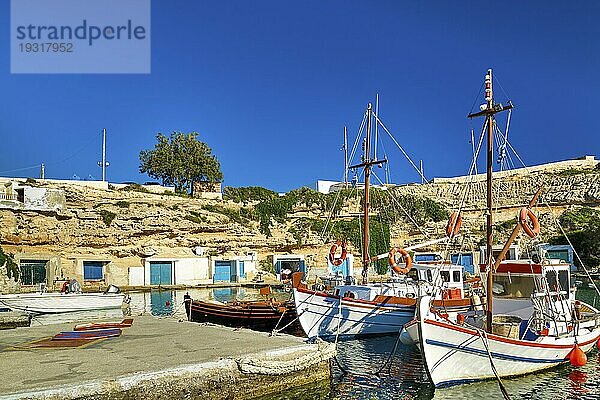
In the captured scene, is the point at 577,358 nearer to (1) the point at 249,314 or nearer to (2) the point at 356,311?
(2) the point at 356,311

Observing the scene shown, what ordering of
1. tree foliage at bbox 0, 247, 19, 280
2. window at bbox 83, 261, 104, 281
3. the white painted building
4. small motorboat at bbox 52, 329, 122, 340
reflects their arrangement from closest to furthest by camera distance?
small motorboat at bbox 52, 329, 122, 340
tree foliage at bbox 0, 247, 19, 280
window at bbox 83, 261, 104, 281
the white painted building

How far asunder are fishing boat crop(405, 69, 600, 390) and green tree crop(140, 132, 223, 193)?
56.1 meters

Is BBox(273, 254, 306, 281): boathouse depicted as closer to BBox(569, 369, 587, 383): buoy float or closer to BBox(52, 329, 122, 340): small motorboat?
BBox(52, 329, 122, 340): small motorboat

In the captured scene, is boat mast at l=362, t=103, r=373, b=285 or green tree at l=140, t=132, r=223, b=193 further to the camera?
green tree at l=140, t=132, r=223, b=193

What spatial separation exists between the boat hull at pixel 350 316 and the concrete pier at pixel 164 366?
661cm

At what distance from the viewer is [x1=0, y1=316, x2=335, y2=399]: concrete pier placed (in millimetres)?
11031

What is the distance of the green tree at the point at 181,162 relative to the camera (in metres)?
73.6

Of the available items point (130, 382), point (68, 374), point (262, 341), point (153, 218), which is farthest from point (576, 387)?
point (153, 218)

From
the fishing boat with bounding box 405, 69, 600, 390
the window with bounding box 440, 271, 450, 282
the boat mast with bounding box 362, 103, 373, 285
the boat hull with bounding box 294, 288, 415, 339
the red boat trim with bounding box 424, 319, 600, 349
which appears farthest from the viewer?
the boat mast with bounding box 362, 103, 373, 285

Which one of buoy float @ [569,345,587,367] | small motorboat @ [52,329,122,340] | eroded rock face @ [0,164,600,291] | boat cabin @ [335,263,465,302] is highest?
eroded rock face @ [0,164,600,291]

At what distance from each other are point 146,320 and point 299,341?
750cm

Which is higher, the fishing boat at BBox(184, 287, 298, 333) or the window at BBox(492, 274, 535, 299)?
the window at BBox(492, 274, 535, 299)

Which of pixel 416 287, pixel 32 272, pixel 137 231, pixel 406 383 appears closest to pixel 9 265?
pixel 32 272

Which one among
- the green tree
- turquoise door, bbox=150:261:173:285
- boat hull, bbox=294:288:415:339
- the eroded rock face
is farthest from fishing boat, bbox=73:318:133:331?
the green tree
